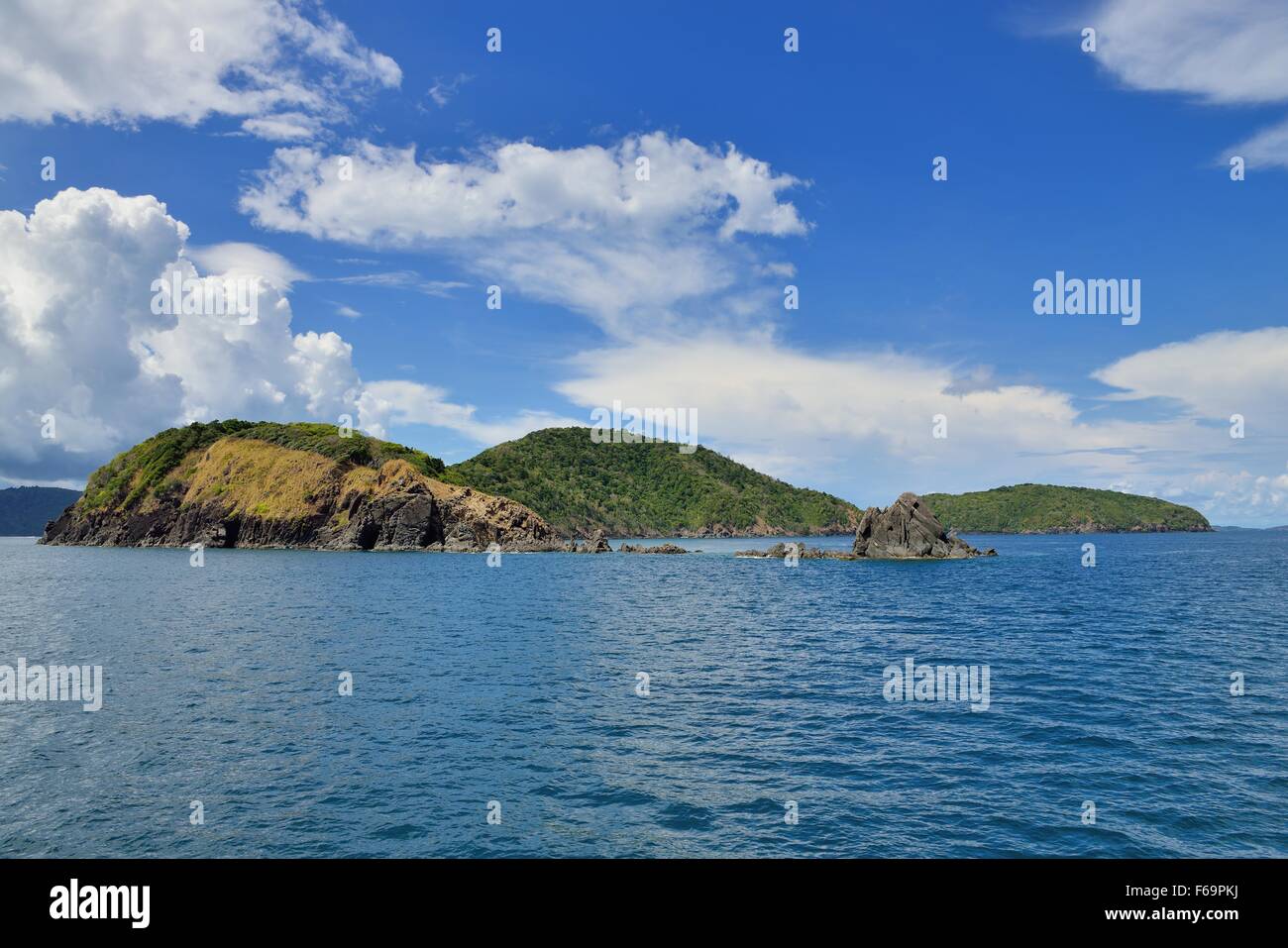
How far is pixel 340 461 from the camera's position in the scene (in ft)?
632

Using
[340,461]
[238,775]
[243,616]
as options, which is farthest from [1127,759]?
[340,461]

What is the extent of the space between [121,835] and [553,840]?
12832mm

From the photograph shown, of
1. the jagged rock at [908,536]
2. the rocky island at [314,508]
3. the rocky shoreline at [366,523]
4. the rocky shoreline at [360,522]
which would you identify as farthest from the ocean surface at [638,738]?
the rocky island at [314,508]

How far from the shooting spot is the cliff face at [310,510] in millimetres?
181000

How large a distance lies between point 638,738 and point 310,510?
180 m

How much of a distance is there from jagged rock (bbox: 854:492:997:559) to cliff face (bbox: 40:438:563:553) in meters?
91.3

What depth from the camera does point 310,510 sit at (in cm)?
18400

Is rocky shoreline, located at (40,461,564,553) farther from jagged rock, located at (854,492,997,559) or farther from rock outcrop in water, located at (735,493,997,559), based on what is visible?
jagged rock, located at (854,492,997,559)

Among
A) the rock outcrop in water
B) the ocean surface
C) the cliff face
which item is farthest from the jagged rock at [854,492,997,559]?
the cliff face

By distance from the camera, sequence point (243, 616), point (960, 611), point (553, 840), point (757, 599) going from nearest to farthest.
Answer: point (553, 840), point (243, 616), point (960, 611), point (757, 599)

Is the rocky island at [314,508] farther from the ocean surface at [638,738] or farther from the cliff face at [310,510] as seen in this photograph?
the ocean surface at [638,738]
